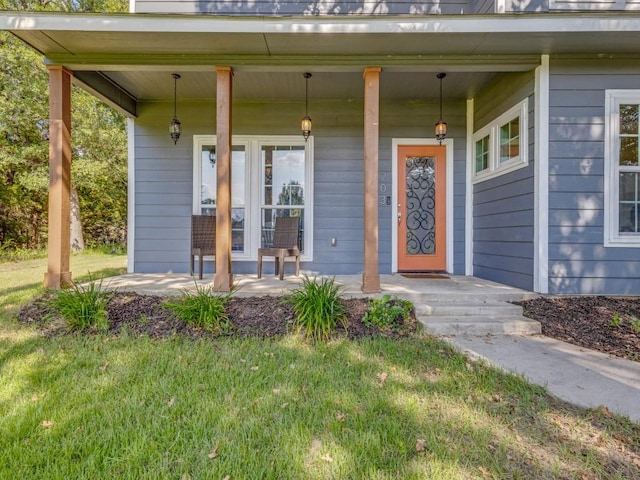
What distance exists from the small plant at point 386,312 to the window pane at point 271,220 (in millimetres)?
2384

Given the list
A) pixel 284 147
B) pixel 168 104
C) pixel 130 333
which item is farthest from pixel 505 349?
pixel 168 104

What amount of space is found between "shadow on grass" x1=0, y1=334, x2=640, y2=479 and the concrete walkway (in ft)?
0.58

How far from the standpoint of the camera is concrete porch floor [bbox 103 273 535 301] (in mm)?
3682

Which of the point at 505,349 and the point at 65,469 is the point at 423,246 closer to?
the point at 505,349

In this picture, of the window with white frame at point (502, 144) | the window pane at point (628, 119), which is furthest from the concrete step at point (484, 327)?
the window pane at point (628, 119)

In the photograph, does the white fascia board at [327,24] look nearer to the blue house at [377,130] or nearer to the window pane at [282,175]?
the blue house at [377,130]

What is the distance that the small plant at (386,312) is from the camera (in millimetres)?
3178

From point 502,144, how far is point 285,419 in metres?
4.34

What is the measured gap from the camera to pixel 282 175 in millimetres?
5504

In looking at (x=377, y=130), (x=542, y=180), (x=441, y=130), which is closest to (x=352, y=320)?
(x=377, y=130)

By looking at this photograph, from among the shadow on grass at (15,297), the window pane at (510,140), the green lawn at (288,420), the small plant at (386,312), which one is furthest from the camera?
the window pane at (510,140)

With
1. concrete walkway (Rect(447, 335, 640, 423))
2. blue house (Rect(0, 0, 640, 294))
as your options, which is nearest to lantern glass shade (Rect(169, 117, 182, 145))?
blue house (Rect(0, 0, 640, 294))

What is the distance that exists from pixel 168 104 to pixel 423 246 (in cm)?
454

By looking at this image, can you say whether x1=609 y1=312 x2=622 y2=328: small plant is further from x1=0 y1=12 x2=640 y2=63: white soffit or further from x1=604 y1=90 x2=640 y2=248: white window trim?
x1=0 y1=12 x2=640 y2=63: white soffit
